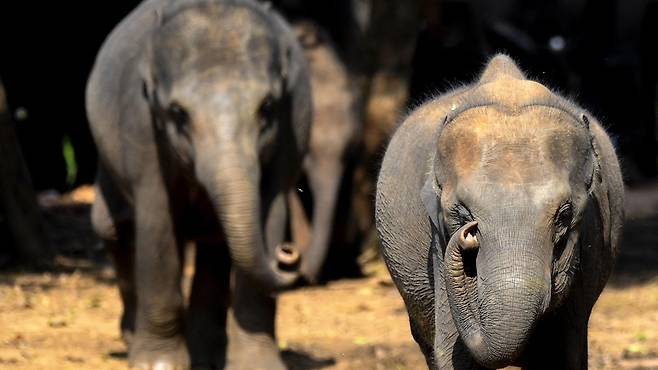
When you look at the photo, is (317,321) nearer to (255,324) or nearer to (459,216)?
(255,324)

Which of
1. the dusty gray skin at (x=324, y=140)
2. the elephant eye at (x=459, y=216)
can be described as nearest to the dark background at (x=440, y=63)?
the dusty gray skin at (x=324, y=140)

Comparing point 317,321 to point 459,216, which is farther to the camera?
point 317,321

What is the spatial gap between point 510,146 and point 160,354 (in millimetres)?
3467

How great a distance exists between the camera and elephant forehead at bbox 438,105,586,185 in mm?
4434

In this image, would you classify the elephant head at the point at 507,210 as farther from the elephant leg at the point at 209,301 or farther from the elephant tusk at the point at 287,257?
the elephant leg at the point at 209,301

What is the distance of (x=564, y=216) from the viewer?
4438 mm

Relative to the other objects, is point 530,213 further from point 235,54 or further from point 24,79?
point 24,79

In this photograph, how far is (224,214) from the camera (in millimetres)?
6934

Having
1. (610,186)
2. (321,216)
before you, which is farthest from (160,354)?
(321,216)

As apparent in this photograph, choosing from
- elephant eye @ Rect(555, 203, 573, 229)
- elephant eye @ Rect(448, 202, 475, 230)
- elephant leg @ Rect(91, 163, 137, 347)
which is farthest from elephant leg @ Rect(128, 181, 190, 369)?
elephant eye @ Rect(555, 203, 573, 229)

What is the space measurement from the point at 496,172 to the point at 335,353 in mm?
3753

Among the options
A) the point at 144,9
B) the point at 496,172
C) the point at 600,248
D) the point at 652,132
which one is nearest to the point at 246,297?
the point at 144,9

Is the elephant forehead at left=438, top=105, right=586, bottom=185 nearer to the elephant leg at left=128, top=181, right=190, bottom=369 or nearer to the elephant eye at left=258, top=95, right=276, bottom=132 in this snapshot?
the elephant eye at left=258, top=95, right=276, bottom=132

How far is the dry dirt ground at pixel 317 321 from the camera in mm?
7773
